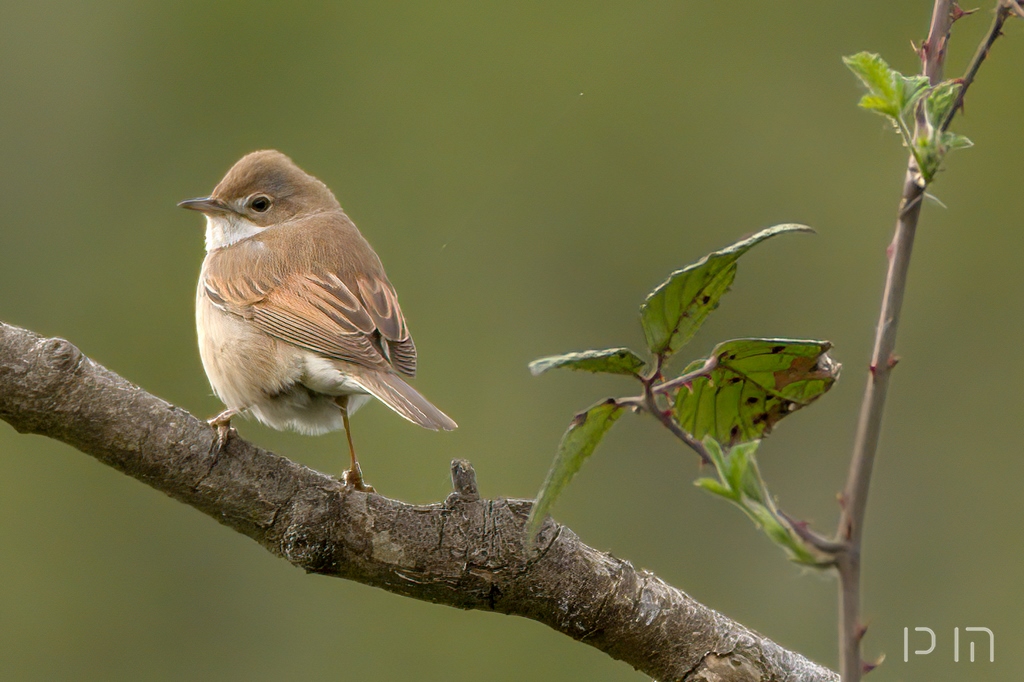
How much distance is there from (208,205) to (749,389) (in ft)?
12.3

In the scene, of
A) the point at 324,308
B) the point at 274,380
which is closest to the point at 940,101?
the point at 274,380

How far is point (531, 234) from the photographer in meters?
11.2

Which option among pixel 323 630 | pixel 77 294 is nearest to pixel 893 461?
pixel 323 630

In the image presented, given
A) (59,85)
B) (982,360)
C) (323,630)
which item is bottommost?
(323,630)

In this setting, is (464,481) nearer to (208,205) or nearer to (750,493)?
(750,493)

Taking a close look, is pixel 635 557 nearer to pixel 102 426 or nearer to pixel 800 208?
pixel 800 208

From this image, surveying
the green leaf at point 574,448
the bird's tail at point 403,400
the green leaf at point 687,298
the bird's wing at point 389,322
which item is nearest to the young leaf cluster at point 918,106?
the green leaf at point 687,298

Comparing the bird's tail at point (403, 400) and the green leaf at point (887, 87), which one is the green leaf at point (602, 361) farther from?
the bird's tail at point (403, 400)

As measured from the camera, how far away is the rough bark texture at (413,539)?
2.61m

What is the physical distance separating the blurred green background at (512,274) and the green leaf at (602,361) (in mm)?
6509

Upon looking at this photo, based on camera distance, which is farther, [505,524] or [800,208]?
[800,208]

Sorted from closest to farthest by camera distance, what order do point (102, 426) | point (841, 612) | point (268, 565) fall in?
point (841, 612), point (102, 426), point (268, 565)

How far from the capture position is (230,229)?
5320mm

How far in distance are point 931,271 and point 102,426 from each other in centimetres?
891
